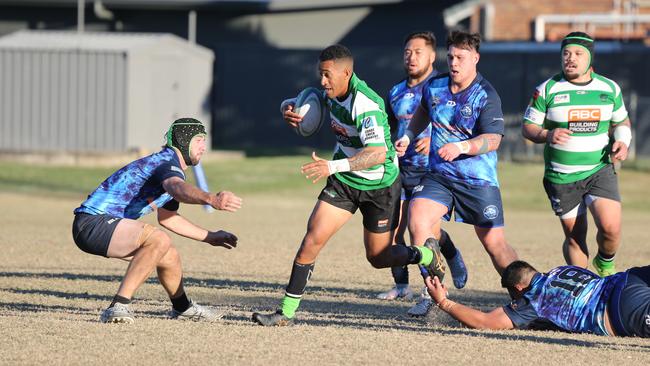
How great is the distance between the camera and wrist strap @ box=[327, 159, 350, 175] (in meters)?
8.63

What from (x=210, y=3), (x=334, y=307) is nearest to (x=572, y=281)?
(x=334, y=307)

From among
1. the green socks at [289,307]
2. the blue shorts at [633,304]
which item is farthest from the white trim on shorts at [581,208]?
the green socks at [289,307]

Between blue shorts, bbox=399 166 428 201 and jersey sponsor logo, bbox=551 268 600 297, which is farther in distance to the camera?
blue shorts, bbox=399 166 428 201

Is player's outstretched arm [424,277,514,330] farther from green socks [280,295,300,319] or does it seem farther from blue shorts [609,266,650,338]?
green socks [280,295,300,319]

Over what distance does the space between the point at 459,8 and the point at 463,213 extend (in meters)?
26.1

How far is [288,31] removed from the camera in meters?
36.9

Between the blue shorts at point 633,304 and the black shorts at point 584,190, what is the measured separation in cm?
207

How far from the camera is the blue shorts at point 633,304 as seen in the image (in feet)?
27.5

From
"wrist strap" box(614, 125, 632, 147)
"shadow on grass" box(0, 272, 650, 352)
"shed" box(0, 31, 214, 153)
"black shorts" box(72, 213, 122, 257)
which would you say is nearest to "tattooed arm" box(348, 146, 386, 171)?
"shadow on grass" box(0, 272, 650, 352)

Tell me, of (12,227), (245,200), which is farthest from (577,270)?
(245,200)

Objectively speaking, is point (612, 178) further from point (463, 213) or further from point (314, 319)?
point (314, 319)

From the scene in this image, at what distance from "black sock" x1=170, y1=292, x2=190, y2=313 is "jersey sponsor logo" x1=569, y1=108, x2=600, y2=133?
3826 millimetres

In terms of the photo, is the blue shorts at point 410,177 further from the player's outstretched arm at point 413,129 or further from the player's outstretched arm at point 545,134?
the player's outstretched arm at point 545,134

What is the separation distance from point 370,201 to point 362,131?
60 cm
